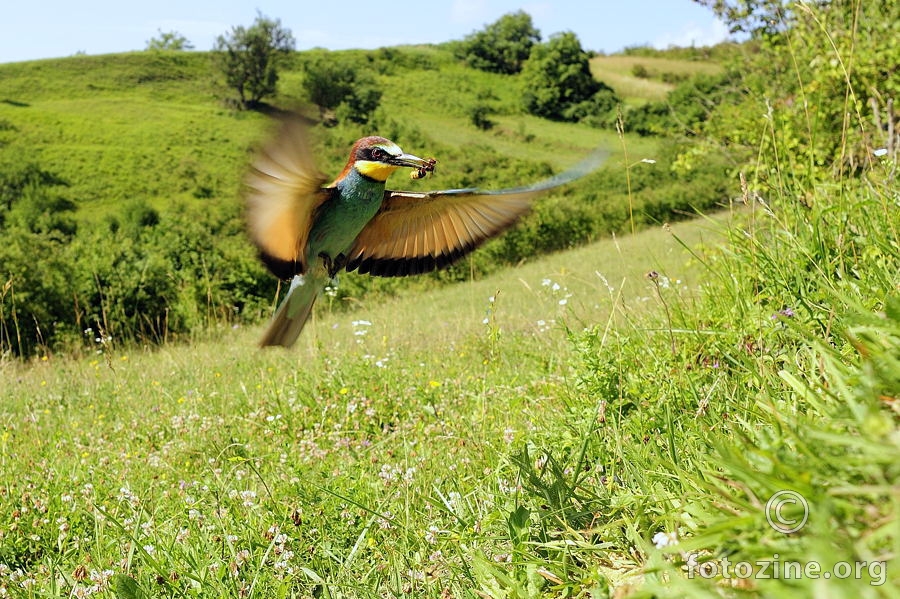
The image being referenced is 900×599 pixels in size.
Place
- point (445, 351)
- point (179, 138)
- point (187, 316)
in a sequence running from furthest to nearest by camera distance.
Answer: point (179, 138), point (187, 316), point (445, 351)

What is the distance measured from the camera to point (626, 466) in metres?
2.11

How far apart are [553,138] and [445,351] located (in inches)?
1613

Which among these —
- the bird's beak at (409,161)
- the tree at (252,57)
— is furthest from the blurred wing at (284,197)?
the tree at (252,57)

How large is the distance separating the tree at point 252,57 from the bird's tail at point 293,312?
42.2 m

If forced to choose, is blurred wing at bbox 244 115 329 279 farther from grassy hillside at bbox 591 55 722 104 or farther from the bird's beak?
grassy hillside at bbox 591 55 722 104

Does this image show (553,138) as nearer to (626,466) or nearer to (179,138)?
(179,138)

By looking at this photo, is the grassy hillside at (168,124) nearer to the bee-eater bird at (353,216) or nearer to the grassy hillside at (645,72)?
the grassy hillside at (645,72)

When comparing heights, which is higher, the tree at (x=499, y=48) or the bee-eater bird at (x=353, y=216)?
the tree at (x=499, y=48)

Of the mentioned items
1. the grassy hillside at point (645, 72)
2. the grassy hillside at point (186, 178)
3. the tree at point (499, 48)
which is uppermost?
the tree at point (499, 48)

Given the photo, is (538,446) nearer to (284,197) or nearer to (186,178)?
(284,197)

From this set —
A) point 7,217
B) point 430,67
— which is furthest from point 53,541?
point 430,67

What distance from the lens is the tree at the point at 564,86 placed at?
2020 inches

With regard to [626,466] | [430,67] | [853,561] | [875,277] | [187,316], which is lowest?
[187,316]

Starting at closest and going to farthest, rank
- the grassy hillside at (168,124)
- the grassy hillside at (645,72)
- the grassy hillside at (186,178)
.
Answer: the grassy hillside at (186,178) → the grassy hillside at (168,124) → the grassy hillside at (645,72)
